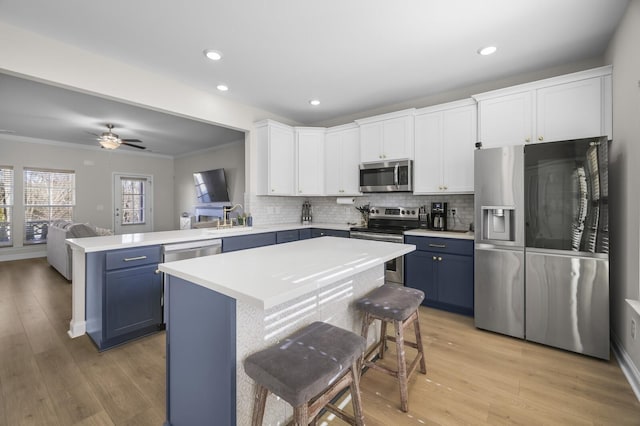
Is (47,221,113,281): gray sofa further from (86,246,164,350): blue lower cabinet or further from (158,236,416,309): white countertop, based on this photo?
(158,236,416,309): white countertop

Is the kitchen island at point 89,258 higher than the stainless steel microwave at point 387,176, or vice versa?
the stainless steel microwave at point 387,176

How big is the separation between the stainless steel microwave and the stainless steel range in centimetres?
40

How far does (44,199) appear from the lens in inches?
259

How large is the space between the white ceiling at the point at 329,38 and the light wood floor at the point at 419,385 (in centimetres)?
267

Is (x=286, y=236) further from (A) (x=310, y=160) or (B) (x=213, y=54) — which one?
(B) (x=213, y=54)

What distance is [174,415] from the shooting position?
1479mm

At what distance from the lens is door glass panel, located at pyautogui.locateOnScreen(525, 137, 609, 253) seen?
2.19 meters

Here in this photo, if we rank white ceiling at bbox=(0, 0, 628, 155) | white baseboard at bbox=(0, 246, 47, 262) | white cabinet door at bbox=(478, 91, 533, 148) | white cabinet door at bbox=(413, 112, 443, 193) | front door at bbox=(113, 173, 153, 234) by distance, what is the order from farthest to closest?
front door at bbox=(113, 173, 153, 234), white baseboard at bbox=(0, 246, 47, 262), white cabinet door at bbox=(413, 112, 443, 193), white cabinet door at bbox=(478, 91, 533, 148), white ceiling at bbox=(0, 0, 628, 155)

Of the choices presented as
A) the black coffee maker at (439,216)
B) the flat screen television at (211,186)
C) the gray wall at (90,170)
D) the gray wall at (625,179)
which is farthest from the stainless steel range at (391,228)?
the gray wall at (90,170)

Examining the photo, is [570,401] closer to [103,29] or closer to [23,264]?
[103,29]

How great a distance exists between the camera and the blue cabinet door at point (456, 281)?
3.03 meters

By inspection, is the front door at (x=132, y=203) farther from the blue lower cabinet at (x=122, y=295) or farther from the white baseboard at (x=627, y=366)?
the white baseboard at (x=627, y=366)

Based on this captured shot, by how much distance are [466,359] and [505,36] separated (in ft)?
8.93

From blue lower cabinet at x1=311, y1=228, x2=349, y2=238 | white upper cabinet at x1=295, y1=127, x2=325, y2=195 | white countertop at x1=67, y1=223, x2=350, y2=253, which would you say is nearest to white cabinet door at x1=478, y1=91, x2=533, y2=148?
blue lower cabinet at x1=311, y1=228, x2=349, y2=238
